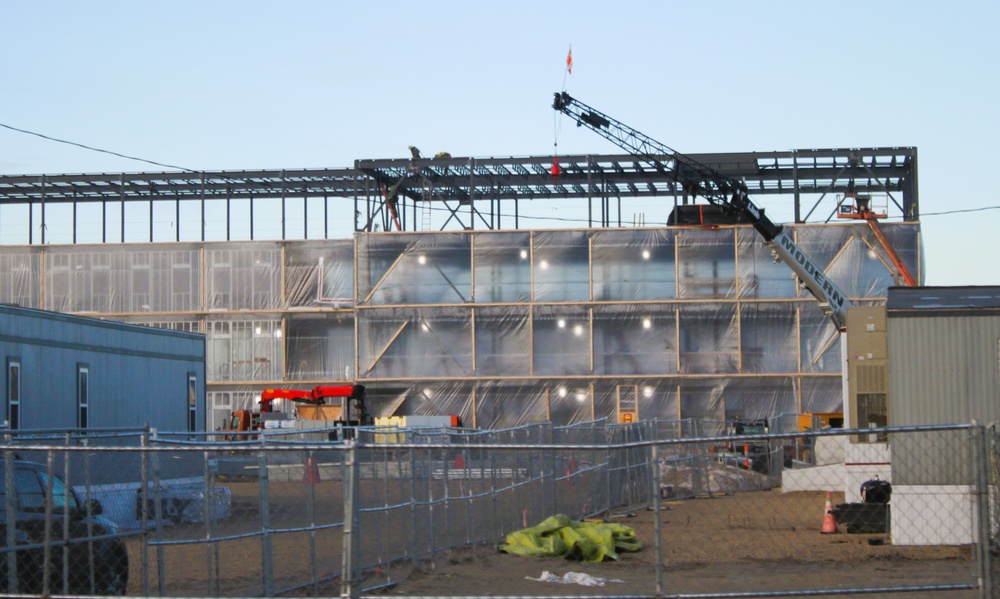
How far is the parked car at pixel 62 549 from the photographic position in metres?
9.94

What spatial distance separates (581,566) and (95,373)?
17170mm

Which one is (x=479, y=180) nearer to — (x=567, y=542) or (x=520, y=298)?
(x=520, y=298)

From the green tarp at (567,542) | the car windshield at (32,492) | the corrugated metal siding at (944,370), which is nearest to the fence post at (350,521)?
the car windshield at (32,492)

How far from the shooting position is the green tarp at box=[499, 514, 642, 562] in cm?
1510

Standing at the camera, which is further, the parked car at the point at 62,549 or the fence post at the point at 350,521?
the parked car at the point at 62,549

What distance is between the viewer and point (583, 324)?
51656 mm

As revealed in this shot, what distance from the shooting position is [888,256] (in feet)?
166

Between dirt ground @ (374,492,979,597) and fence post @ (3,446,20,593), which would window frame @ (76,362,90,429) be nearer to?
dirt ground @ (374,492,979,597)

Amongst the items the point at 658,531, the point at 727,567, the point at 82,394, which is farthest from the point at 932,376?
the point at 82,394

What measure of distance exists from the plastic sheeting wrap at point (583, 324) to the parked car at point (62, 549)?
40.2m

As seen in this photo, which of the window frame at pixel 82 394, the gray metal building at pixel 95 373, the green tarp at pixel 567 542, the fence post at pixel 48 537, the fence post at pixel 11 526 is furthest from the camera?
the window frame at pixel 82 394

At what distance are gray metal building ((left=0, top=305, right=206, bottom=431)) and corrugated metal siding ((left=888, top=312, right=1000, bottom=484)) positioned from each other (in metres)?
16.1

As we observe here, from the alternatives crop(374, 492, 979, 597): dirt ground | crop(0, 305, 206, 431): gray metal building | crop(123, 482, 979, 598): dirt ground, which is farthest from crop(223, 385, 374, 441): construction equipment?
crop(123, 482, 979, 598): dirt ground

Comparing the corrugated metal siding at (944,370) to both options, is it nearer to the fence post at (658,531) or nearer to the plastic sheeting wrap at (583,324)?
the fence post at (658,531)
